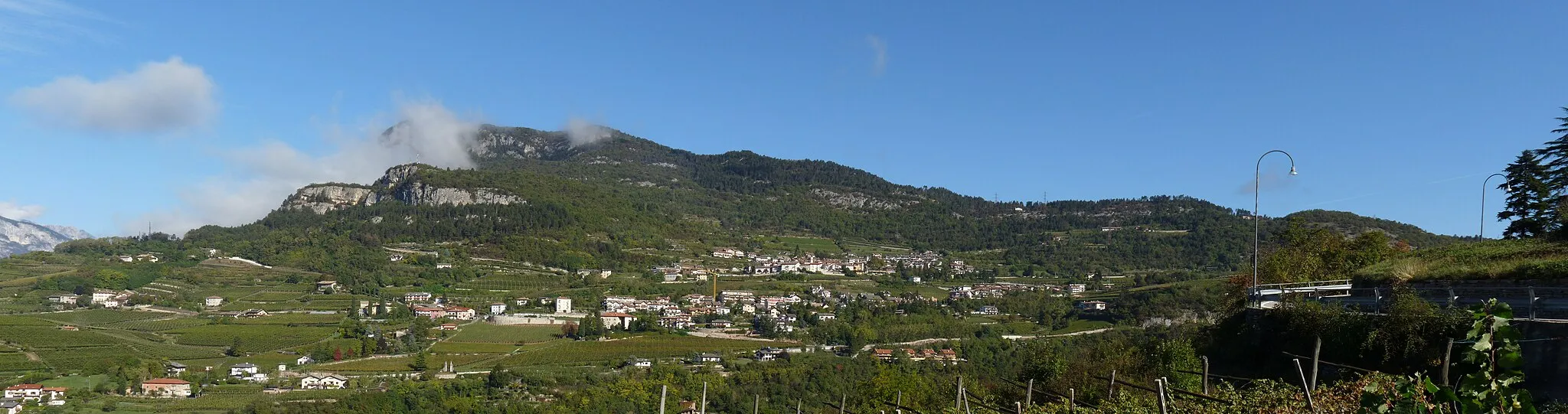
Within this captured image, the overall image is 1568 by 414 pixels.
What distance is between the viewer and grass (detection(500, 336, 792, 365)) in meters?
50.8

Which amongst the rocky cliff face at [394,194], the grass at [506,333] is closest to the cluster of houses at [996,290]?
the grass at [506,333]

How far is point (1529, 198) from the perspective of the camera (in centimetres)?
2542

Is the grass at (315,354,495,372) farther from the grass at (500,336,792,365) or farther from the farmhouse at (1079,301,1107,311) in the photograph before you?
the farmhouse at (1079,301,1107,311)

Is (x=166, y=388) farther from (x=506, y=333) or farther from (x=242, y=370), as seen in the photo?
(x=506, y=333)

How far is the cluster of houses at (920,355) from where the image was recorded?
47250mm

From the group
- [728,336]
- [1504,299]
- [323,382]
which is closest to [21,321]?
[323,382]

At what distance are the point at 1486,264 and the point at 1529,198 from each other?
12.2 metres

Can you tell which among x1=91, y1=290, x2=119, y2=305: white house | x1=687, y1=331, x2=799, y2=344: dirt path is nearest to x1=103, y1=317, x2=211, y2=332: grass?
x1=91, y1=290, x2=119, y2=305: white house

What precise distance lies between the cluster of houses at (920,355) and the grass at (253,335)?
33.1 metres

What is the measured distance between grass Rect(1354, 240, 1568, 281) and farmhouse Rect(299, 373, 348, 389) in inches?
1624

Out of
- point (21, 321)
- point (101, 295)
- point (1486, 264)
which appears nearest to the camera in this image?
point (1486, 264)

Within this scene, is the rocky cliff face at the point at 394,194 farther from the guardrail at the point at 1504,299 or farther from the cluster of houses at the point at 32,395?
the guardrail at the point at 1504,299

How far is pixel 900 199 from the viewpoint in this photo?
148125mm

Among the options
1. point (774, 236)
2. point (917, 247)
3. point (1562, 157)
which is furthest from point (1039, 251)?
point (1562, 157)
